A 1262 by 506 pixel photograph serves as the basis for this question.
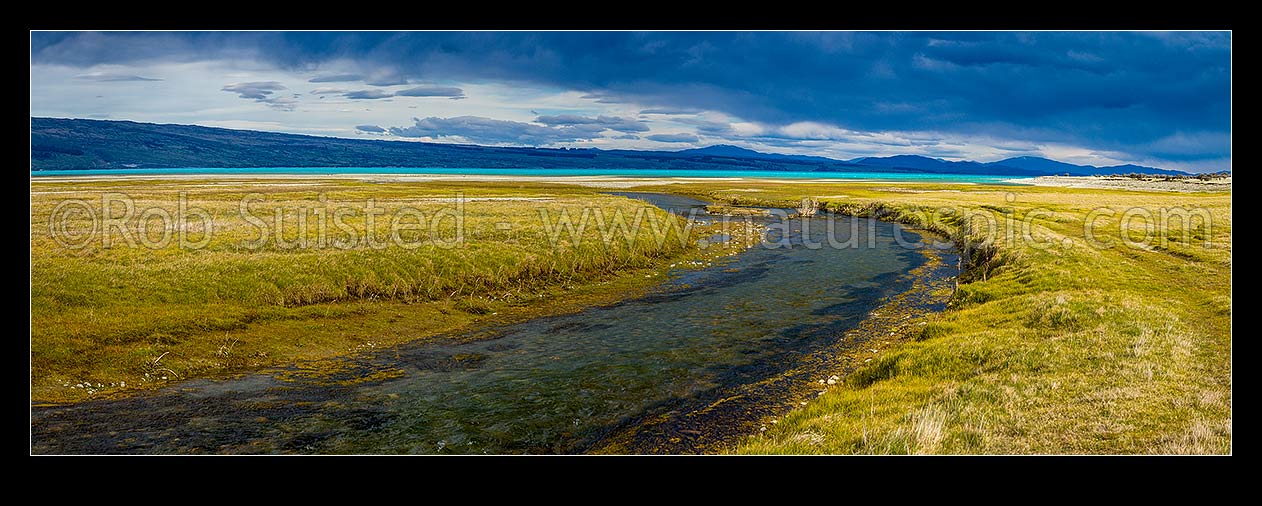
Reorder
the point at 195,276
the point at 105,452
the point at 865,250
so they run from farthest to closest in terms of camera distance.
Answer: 1. the point at 865,250
2. the point at 195,276
3. the point at 105,452

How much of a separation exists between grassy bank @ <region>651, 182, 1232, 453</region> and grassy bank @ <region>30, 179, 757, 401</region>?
1592 cm

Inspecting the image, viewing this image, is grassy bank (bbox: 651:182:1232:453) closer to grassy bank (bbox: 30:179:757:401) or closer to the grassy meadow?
the grassy meadow

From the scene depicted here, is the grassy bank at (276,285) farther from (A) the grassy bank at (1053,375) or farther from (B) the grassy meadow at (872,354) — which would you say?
(A) the grassy bank at (1053,375)

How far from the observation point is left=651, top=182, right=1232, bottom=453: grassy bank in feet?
35.9

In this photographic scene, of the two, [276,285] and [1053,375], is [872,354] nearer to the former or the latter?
[1053,375]

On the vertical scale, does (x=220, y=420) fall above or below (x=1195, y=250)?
below

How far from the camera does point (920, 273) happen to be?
122 ft

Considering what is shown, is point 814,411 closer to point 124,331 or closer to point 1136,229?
point 124,331

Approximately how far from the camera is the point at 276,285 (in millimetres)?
25516

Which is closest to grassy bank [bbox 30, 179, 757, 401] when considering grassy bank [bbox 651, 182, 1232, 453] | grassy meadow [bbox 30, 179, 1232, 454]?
grassy meadow [bbox 30, 179, 1232, 454]

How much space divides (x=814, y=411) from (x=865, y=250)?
1375 inches

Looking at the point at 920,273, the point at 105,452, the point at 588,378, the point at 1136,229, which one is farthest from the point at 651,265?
the point at 1136,229

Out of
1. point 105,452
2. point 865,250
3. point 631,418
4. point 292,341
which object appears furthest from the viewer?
point 865,250

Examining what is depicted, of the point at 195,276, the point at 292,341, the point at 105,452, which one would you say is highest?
the point at 195,276
